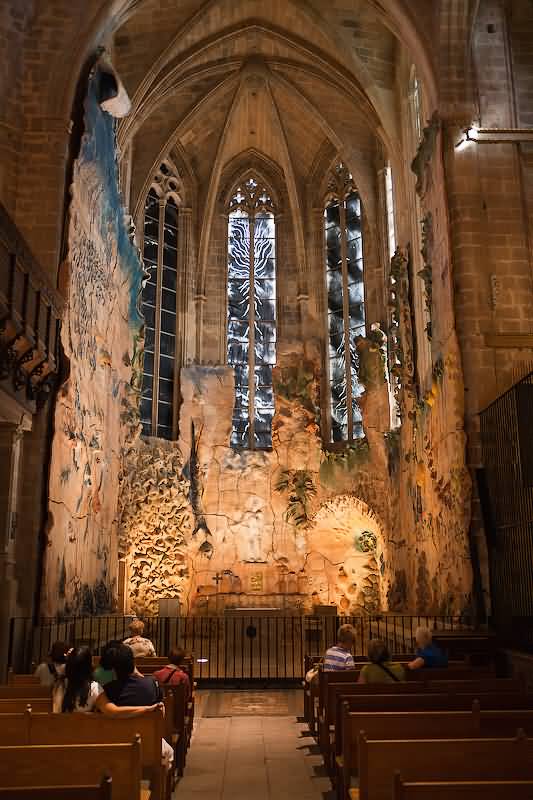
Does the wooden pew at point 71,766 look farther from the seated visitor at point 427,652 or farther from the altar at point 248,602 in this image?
the altar at point 248,602

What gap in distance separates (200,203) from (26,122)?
409 inches

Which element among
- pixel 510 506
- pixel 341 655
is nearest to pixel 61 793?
pixel 341 655

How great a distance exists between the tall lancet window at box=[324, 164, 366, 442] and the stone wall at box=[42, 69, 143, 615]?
626 cm

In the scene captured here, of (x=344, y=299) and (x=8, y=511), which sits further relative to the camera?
(x=344, y=299)

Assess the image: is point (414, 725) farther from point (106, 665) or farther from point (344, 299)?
point (344, 299)

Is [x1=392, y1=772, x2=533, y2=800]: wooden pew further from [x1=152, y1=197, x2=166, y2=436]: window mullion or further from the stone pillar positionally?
[x1=152, y1=197, x2=166, y2=436]: window mullion

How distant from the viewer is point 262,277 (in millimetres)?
23000

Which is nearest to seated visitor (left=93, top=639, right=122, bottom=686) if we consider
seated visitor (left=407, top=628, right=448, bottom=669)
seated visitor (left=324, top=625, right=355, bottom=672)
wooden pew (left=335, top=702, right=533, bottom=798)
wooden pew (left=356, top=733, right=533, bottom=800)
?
wooden pew (left=335, top=702, right=533, bottom=798)

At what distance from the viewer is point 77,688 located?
4707 mm

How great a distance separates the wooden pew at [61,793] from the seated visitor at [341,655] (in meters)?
4.77

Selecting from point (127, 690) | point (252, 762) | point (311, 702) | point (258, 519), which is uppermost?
point (258, 519)

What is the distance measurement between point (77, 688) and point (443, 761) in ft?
7.62

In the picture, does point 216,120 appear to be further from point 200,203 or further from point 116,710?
point 116,710

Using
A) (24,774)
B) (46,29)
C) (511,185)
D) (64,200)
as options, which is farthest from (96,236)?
(24,774)
